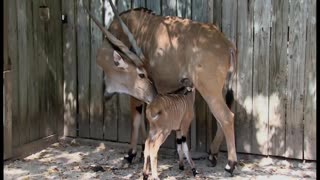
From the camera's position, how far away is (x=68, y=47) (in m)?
5.98

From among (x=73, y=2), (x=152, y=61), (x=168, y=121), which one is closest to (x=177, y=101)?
(x=168, y=121)

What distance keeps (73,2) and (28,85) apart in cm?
A: 102

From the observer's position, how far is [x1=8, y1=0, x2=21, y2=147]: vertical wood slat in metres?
5.21

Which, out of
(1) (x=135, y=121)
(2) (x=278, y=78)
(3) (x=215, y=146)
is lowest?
(3) (x=215, y=146)

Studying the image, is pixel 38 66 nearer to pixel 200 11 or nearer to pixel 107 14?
pixel 107 14

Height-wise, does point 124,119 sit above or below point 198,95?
below

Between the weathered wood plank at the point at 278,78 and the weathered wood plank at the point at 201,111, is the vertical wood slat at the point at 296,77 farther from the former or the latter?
the weathered wood plank at the point at 201,111

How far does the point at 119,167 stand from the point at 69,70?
1404 mm

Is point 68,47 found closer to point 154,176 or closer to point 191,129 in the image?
point 191,129

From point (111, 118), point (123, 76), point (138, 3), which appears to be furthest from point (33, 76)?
point (138, 3)

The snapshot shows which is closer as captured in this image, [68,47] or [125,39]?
[125,39]

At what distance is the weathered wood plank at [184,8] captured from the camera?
213 inches

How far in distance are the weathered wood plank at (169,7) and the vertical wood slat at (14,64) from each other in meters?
1.40

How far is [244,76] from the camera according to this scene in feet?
17.2
